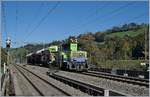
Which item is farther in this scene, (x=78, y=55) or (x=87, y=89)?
(x=78, y=55)

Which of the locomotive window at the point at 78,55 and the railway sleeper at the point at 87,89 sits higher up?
the locomotive window at the point at 78,55

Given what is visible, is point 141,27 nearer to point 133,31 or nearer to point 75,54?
point 133,31

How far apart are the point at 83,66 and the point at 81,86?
21.0 m

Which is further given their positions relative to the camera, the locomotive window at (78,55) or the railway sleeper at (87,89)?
the locomotive window at (78,55)

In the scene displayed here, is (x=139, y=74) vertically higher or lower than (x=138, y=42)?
lower

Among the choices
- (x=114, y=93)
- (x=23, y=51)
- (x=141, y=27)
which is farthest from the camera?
(x=23, y=51)

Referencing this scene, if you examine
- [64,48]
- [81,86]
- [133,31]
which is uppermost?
[133,31]

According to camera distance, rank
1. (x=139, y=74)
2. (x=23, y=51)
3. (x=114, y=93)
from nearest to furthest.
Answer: (x=114, y=93) → (x=139, y=74) → (x=23, y=51)

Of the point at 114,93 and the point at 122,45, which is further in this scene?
the point at 122,45

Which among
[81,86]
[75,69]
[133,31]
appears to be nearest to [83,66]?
[75,69]

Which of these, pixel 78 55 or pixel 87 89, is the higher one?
pixel 78 55

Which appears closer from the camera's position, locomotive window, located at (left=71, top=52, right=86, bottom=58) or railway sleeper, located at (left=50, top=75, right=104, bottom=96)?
railway sleeper, located at (left=50, top=75, right=104, bottom=96)

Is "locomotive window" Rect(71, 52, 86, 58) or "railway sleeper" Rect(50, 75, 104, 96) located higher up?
"locomotive window" Rect(71, 52, 86, 58)

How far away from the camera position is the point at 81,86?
19.7m
